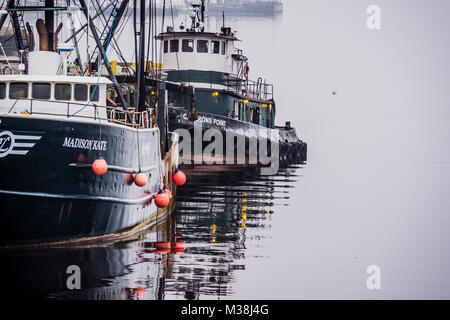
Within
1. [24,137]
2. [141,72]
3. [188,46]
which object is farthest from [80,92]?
[188,46]

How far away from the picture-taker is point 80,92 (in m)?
15.9

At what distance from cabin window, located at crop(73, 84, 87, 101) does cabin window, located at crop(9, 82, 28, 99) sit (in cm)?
102

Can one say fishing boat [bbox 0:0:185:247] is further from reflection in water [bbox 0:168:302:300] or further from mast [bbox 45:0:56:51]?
reflection in water [bbox 0:168:302:300]

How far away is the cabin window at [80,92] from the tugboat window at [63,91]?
125 millimetres

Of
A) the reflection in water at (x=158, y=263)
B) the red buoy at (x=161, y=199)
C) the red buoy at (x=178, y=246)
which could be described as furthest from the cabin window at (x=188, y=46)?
the red buoy at (x=178, y=246)

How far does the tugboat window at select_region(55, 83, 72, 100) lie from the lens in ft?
51.7

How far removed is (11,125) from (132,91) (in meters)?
16.4

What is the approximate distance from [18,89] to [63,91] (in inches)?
36.7

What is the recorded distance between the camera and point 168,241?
15.9 m

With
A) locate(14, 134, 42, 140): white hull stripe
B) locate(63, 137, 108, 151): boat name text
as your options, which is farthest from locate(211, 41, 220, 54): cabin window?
locate(14, 134, 42, 140): white hull stripe

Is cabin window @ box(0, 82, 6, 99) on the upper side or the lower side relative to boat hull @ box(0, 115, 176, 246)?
upper

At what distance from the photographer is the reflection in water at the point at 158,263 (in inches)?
456
